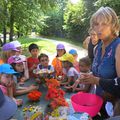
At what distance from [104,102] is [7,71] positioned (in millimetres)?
1187

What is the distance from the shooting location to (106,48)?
229 cm

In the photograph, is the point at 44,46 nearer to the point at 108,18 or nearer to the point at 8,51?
the point at 8,51

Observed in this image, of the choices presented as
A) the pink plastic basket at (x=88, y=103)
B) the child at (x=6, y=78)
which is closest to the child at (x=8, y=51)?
the child at (x=6, y=78)

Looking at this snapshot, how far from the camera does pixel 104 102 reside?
241 centimetres

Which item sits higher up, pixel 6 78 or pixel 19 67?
pixel 19 67

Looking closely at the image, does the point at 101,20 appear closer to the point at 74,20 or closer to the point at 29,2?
the point at 29,2

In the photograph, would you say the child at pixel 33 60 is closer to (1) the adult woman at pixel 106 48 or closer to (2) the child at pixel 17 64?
(2) the child at pixel 17 64

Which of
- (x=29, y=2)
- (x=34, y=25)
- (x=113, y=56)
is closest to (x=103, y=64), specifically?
(x=113, y=56)

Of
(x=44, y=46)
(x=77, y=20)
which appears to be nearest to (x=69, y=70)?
(x=44, y=46)

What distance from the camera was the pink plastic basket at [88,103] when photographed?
233 centimetres

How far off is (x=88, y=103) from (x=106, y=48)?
1.88ft

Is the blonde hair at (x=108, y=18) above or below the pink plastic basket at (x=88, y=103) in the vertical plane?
above

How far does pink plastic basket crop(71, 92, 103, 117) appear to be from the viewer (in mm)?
2326

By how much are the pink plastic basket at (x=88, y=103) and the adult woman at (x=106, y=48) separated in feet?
0.72
